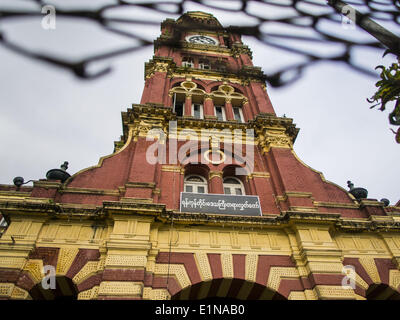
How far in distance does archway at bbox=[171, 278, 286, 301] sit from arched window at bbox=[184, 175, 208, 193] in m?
3.88

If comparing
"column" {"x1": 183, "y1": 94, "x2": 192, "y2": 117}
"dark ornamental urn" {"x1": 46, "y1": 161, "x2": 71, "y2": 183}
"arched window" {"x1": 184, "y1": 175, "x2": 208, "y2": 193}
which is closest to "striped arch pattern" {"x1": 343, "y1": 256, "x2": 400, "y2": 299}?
"arched window" {"x1": 184, "y1": 175, "x2": 208, "y2": 193}

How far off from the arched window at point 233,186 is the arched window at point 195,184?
902mm

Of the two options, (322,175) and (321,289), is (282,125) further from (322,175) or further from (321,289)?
(321,289)

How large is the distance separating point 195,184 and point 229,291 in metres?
4.40

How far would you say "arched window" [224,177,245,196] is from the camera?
11.4m

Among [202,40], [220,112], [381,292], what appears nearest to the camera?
[381,292]

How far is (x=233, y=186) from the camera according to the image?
38.2ft

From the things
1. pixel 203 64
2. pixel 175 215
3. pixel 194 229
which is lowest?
pixel 194 229

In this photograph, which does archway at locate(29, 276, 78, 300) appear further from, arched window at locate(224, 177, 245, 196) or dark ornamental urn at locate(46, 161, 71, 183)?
arched window at locate(224, 177, 245, 196)

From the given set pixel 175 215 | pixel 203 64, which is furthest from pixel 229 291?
pixel 203 64

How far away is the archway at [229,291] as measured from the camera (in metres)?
7.79

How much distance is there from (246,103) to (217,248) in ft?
31.3

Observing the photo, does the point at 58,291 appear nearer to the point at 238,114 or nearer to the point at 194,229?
the point at 194,229
